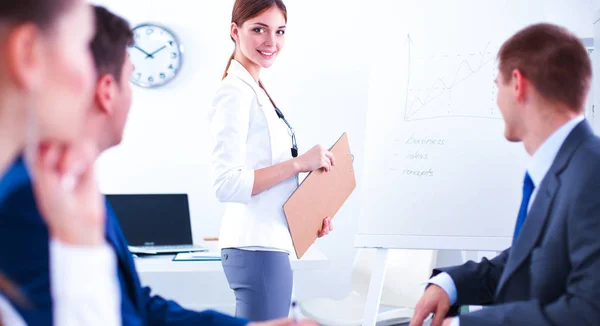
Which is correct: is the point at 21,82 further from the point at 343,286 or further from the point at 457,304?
the point at 343,286

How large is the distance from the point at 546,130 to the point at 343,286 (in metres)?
3.04

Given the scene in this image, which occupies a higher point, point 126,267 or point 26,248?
point 26,248

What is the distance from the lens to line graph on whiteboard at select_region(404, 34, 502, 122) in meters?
2.32

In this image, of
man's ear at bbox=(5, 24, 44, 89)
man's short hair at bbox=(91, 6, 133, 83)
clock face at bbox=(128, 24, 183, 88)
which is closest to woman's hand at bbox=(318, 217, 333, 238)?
man's short hair at bbox=(91, 6, 133, 83)

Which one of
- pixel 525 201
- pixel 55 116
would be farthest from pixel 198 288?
pixel 55 116

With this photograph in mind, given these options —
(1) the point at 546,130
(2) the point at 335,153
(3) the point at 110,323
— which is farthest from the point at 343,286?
(3) the point at 110,323

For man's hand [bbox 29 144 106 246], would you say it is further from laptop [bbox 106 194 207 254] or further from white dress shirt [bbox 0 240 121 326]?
laptop [bbox 106 194 207 254]

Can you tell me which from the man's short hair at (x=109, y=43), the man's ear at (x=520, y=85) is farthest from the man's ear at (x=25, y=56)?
the man's ear at (x=520, y=85)

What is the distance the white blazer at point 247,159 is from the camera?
170 cm

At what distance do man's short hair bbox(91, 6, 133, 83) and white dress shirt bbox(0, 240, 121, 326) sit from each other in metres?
0.44

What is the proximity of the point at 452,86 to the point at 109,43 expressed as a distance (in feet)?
5.44

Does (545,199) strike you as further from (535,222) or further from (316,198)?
(316,198)

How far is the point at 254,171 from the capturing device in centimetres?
172

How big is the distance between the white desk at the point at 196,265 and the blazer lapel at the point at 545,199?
3.72 ft
